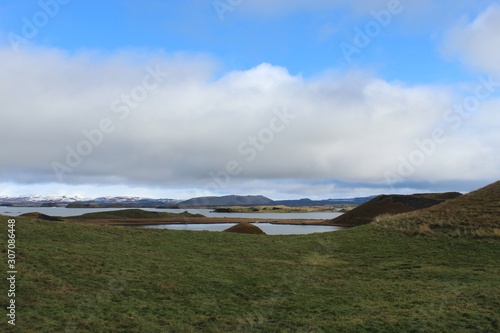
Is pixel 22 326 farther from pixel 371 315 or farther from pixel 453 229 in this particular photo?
pixel 453 229

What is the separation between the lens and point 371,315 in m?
15.1

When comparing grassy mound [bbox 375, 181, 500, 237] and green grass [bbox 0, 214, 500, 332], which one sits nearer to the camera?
green grass [bbox 0, 214, 500, 332]

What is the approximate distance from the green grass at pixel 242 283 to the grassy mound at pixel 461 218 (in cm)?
226

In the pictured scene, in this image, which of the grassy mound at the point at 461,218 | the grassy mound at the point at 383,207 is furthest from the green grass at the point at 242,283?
the grassy mound at the point at 383,207

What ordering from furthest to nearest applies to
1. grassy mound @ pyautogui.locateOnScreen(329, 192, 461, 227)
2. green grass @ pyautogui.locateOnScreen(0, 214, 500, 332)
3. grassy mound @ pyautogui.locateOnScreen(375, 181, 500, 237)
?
grassy mound @ pyautogui.locateOnScreen(329, 192, 461, 227) < grassy mound @ pyautogui.locateOnScreen(375, 181, 500, 237) < green grass @ pyautogui.locateOnScreen(0, 214, 500, 332)

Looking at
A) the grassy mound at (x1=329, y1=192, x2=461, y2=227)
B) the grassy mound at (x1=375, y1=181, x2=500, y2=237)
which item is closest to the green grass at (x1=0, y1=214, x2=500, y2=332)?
the grassy mound at (x1=375, y1=181, x2=500, y2=237)

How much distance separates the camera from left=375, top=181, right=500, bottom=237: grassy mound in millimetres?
33531

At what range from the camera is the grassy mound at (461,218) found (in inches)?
1320

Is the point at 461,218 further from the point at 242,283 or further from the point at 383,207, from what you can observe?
the point at 383,207

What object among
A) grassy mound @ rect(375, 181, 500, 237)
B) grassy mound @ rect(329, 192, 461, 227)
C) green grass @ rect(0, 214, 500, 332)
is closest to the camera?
green grass @ rect(0, 214, 500, 332)

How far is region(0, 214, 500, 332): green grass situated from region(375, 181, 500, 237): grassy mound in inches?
88.9

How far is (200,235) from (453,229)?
72.9ft

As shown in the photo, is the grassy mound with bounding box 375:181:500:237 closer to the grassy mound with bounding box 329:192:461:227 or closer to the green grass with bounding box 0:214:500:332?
the green grass with bounding box 0:214:500:332

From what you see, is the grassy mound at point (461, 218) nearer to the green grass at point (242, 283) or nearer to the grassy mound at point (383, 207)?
the green grass at point (242, 283)
